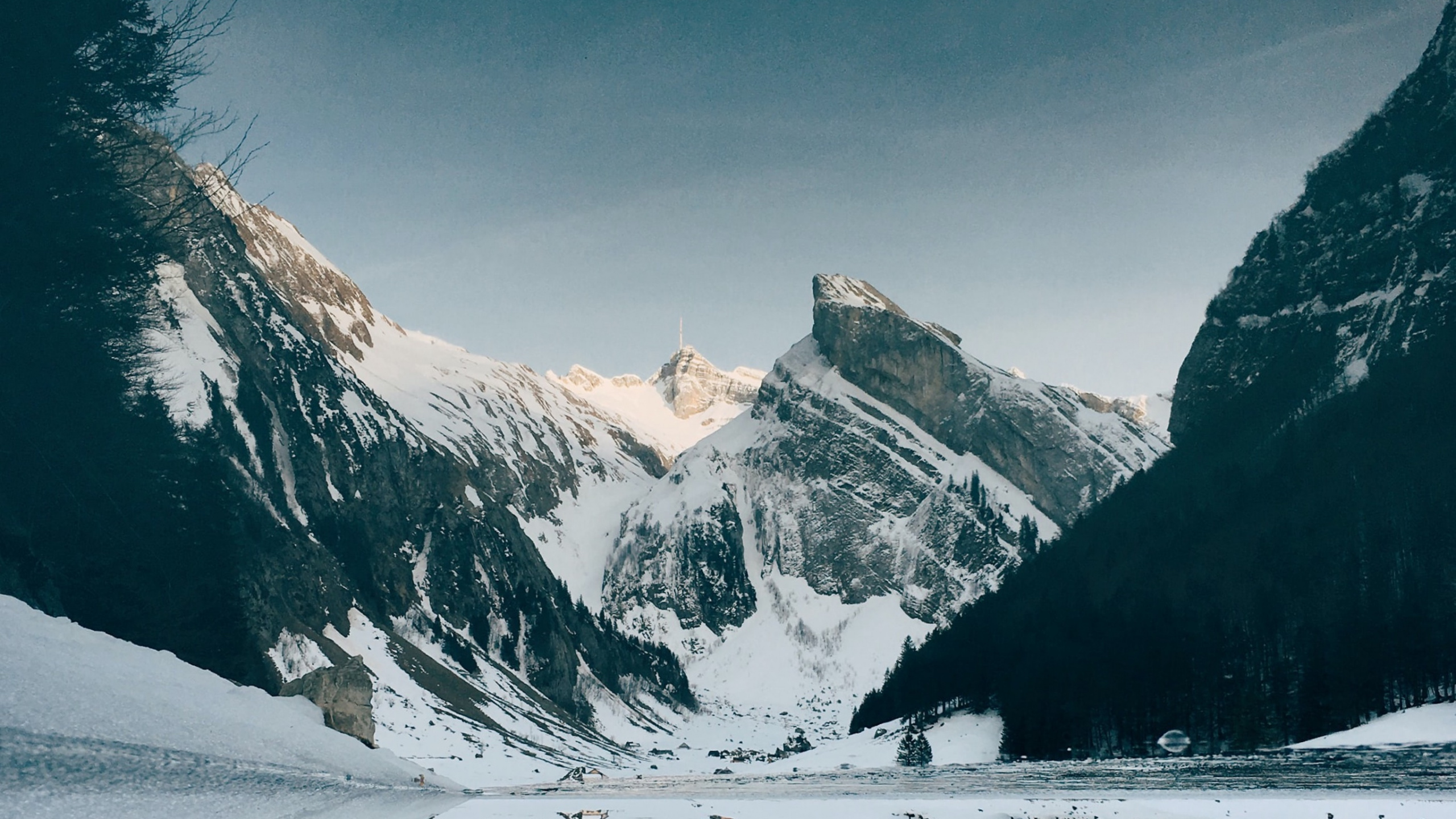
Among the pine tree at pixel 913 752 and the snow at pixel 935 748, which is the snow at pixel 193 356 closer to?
the snow at pixel 935 748

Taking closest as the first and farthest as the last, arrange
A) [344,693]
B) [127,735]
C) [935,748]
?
1. [127,735]
2. [344,693]
3. [935,748]

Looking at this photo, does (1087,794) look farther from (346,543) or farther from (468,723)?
(346,543)

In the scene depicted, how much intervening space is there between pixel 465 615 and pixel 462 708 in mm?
57469

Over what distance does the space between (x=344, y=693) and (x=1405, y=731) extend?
61152 mm

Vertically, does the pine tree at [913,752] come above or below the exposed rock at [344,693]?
below

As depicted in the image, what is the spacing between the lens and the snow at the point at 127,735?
1130 cm

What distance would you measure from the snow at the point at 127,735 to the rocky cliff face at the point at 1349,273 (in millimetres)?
156108

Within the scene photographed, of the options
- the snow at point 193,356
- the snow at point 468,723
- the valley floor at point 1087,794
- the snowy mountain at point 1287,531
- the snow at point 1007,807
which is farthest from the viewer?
the snow at point 193,356

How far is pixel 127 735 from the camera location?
13.4 m

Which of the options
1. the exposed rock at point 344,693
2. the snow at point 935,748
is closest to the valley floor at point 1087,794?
the exposed rock at point 344,693

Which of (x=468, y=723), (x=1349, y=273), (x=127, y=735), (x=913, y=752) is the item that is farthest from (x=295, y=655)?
(x=1349, y=273)

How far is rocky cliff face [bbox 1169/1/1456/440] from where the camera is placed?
5591 inches

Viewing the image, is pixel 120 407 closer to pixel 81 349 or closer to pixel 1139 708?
pixel 81 349

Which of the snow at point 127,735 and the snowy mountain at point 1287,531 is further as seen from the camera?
the snowy mountain at point 1287,531
